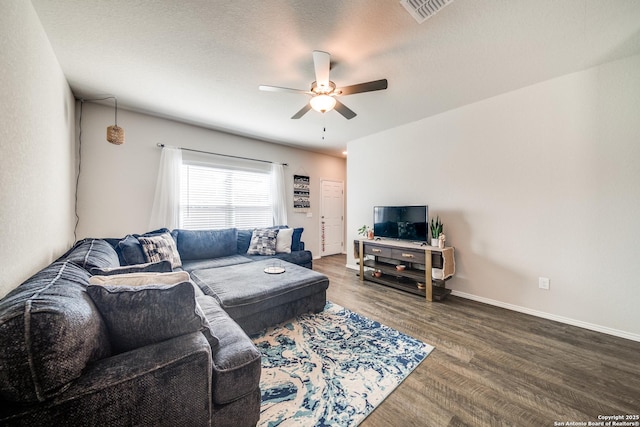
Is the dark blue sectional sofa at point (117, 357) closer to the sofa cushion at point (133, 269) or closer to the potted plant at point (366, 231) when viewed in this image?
the sofa cushion at point (133, 269)

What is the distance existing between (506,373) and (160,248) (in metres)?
3.66

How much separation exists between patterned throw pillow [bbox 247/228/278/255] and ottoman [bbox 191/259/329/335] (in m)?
0.82

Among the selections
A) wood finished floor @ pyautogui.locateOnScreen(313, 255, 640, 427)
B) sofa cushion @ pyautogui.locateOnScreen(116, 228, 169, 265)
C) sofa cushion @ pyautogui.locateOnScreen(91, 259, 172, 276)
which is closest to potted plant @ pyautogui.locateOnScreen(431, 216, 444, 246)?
wood finished floor @ pyautogui.locateOnScreen(313, 255, 640, 427)

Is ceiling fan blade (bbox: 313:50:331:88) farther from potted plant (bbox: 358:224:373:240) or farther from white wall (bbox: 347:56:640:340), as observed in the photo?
potted plant (bbox: 358:224:373:240)

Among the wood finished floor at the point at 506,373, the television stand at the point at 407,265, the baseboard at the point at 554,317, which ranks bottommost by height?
the wood finished floor at the point at 506,373

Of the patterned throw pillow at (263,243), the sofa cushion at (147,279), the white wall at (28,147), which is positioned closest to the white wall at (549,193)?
the patterned throw pillow at (263,243)

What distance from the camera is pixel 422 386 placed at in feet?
5.33

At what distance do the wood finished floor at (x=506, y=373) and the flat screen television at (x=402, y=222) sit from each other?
113 centimetres

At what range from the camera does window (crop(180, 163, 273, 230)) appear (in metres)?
3.89

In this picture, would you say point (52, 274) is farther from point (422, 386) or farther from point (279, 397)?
point (422, 386)

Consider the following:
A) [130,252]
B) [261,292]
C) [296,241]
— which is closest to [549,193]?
[261,292]

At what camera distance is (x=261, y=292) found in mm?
2199

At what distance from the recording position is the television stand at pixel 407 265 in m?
3.08

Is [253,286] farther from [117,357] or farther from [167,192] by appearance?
[167,192]
